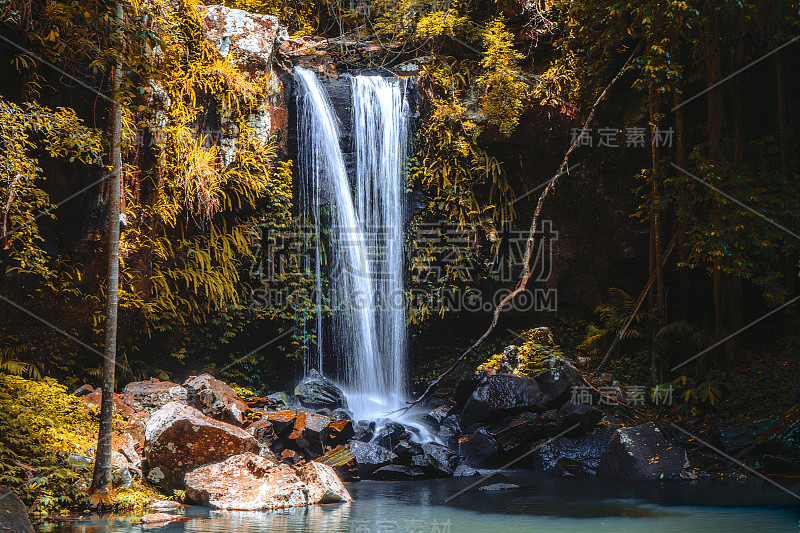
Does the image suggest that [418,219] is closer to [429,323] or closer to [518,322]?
[429,323]

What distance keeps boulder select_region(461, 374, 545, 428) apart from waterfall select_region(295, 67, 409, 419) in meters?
2.11

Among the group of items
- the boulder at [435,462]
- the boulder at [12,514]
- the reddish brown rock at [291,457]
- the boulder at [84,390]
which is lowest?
the boulder at [435,462]

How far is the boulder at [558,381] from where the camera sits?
930cm

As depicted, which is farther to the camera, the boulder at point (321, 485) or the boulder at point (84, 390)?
the boulder at point (84, 390)

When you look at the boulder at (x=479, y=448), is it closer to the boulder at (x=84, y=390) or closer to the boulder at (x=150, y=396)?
the boulder at (x=150, y=396)

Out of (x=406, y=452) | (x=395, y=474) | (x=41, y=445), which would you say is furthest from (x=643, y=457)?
(x=41, y=445)

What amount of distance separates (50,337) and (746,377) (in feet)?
34.8

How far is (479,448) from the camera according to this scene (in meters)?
8.62

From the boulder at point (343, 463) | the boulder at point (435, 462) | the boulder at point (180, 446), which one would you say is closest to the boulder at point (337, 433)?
the boulder at point (343, 463)

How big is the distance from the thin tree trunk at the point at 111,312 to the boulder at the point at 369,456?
3.21 m

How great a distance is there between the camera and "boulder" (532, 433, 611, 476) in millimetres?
8227

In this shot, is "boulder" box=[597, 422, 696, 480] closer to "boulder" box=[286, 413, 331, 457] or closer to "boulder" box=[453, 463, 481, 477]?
"boulder" box=[453, 463, 481, 477]

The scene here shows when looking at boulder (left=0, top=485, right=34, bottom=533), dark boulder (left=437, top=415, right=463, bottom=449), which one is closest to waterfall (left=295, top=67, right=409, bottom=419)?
dark boulder (left=437, top=415, right=463, bottom=449)

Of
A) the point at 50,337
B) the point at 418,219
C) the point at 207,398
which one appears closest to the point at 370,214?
the point at 418,219
